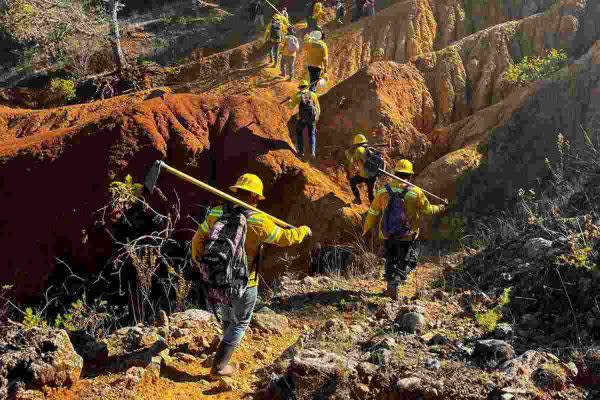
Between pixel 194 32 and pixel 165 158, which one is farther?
pixel 194 32

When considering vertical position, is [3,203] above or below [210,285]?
below

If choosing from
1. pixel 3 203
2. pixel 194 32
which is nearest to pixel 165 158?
pixel 3 203

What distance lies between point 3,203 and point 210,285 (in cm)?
913

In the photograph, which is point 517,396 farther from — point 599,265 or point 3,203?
→ point 3,203

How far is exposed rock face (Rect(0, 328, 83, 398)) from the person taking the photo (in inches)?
162

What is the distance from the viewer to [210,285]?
4395 millimetres

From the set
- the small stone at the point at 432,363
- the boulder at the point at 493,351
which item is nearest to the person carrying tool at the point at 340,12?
the boulder at the point at 493,351

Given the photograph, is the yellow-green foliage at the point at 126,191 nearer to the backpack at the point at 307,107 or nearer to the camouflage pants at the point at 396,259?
the camouflage pants at the point at 396,259

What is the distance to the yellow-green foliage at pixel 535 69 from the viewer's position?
13531 millimetres

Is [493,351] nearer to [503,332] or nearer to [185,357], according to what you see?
[503,332]

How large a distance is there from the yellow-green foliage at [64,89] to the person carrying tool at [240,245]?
18589 millimetres

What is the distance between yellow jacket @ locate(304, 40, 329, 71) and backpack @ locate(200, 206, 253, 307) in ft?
30.0

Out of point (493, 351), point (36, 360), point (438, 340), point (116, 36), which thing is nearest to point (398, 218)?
point (438, 340)

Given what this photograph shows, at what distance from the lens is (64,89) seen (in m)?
21.1
